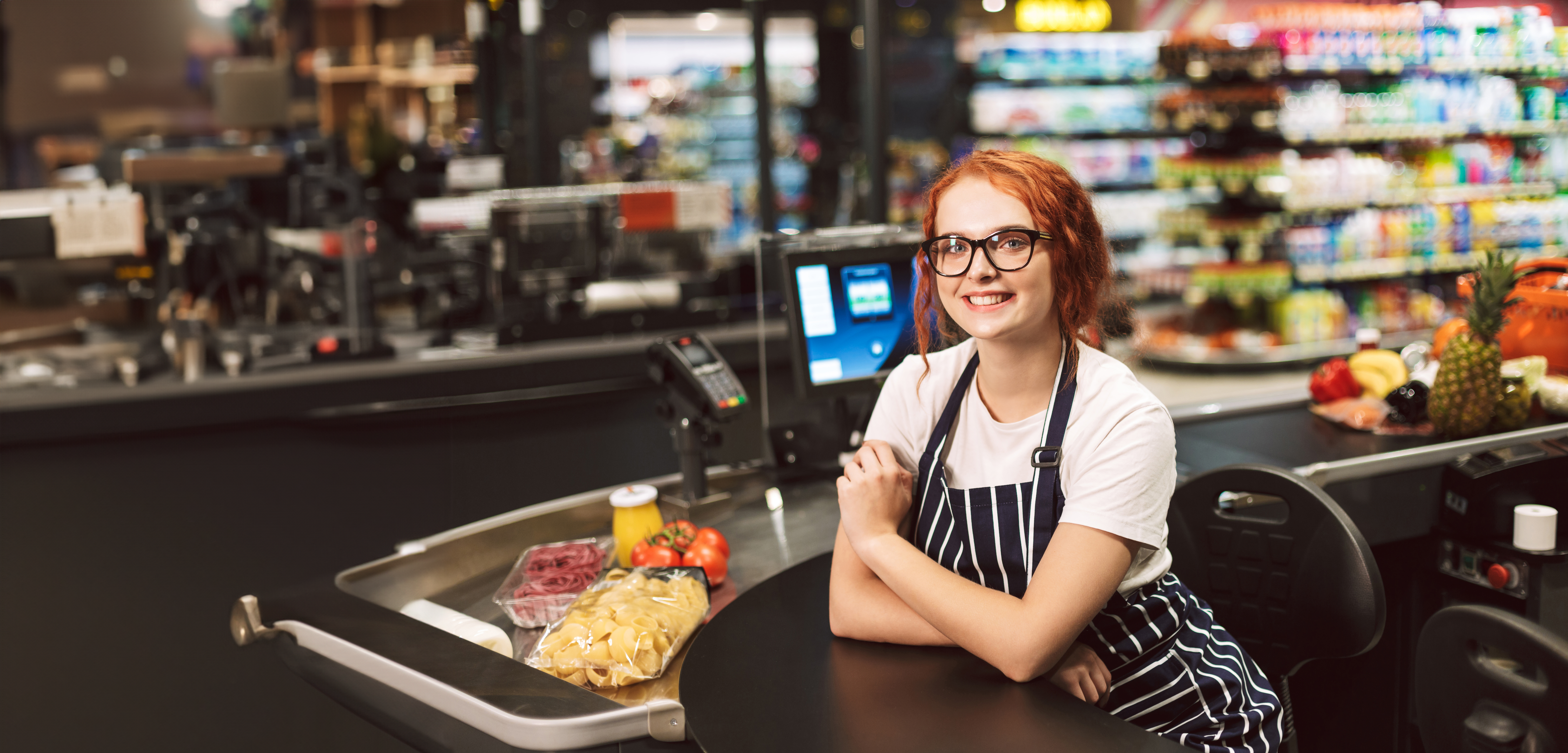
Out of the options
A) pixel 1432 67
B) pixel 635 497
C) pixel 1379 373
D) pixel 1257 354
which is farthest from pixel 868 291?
pixel 1432 67

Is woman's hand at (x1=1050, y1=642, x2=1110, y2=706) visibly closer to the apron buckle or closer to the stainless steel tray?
the apron buckle

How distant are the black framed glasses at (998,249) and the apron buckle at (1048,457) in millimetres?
228

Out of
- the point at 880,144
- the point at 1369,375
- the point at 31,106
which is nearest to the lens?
the point at 1369,375

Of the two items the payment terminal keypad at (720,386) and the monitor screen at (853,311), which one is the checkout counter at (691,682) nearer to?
the payment terminal keypad at (720,386)

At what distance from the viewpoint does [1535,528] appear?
2.14 m

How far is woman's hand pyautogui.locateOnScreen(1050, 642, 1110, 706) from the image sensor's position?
1319 millimetres

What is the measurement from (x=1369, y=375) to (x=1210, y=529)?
51.0 inches

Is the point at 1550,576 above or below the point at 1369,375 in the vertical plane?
below

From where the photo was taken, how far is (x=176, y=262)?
12.9 feet

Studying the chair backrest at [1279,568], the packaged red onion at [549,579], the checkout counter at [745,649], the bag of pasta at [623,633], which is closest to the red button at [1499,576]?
the checkout counter at [745,649]

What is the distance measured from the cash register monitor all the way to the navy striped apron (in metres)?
0.79

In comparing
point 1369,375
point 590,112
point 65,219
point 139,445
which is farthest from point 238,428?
point 590,112

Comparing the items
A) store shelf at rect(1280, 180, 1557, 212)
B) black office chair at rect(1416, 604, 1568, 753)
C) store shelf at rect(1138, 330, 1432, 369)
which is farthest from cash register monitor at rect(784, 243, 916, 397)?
store shelf at rect(1280, 180, 1557, 212)

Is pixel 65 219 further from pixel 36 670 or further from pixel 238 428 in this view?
pixel 36 670
